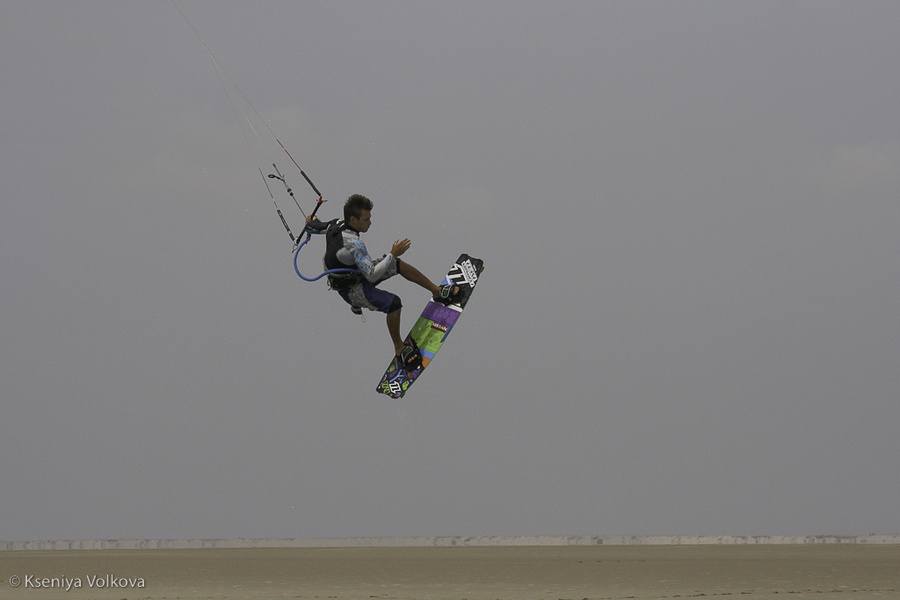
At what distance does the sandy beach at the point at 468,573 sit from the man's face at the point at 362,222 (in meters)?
8.63

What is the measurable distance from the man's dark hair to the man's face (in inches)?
1.5

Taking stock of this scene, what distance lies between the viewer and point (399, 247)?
14070 mm

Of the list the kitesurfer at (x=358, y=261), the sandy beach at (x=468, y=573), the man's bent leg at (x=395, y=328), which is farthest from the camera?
the sandy beach at (x=468, y=573)

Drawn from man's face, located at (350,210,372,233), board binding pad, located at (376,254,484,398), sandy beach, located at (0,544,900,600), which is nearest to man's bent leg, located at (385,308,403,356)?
board binding pad, located at (376,254,484,398)

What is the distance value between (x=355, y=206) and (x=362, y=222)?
0.73 ft

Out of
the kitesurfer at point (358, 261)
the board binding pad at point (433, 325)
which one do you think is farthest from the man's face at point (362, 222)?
the board binding pad at point (433, 325)

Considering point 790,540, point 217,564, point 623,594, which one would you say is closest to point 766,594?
point 623,594

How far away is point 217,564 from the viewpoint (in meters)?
29.2

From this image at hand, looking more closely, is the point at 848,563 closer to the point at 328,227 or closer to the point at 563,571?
the point at 563,571

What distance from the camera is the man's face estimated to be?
45.8 feet

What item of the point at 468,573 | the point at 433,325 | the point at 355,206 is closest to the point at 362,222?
the point at 355,206

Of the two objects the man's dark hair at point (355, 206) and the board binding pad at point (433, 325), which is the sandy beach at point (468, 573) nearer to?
the board binding pad at point (433, 325)

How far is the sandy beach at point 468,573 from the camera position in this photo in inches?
829

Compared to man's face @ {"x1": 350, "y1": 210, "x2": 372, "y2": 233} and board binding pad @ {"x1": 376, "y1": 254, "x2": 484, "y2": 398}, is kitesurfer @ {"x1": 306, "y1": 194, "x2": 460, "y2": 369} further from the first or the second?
board binding pad @ {"x1": 376, "y1": 254, "x2": 484, "y2": 398}
